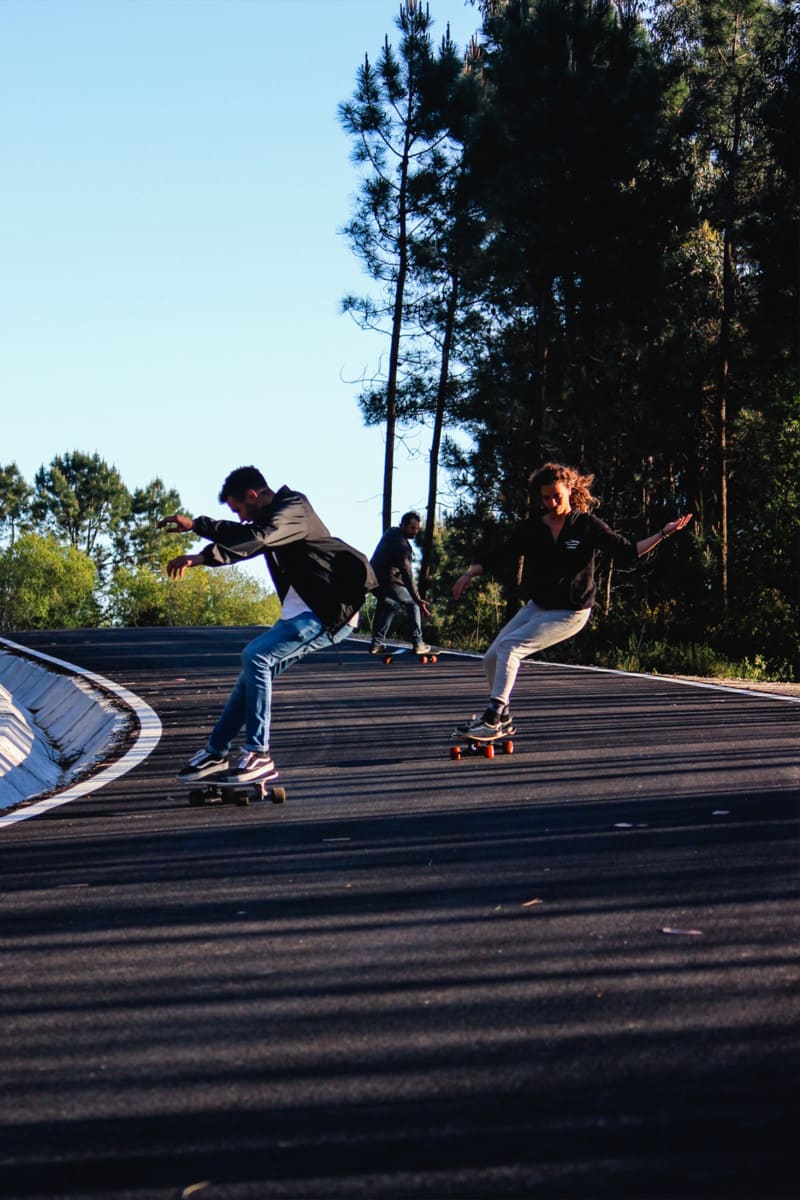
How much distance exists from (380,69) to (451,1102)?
38.6m

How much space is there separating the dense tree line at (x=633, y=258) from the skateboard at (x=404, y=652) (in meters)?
7.88

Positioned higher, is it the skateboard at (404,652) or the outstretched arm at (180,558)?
the outstretched arm at (180,558)

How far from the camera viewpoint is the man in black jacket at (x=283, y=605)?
8.62 m

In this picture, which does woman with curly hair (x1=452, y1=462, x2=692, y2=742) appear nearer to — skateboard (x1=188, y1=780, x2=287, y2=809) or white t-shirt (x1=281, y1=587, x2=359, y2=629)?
white t-shirt (x1=281, y1=587, x2=359, y2=629)

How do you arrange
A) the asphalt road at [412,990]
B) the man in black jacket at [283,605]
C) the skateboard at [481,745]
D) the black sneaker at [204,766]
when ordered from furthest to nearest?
Answer: the skateboard at [481,745]
the black sneaker at [204,766]
the man in black jacket at [283,605]
the asphalt road at [412,990]

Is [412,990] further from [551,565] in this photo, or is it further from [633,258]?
[633,258]

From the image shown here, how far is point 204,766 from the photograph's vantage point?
8836mm

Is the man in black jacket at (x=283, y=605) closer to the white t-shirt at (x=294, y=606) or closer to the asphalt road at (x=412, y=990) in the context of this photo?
the white t-shirt at (x=294, y=606)

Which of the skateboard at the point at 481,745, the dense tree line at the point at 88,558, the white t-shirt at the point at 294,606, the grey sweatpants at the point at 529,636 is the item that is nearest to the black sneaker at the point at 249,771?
the white t-shirt at the point at 294,606

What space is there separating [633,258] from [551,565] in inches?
1044

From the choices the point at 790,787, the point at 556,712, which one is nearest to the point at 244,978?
the point at 790,787

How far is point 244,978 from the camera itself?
4.62 metres

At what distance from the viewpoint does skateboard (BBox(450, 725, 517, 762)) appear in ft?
33.4

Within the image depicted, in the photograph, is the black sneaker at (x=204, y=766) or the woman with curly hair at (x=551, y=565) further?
the woman with curly hair at (x=551, y=565)
